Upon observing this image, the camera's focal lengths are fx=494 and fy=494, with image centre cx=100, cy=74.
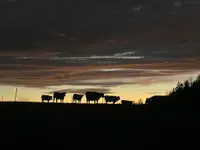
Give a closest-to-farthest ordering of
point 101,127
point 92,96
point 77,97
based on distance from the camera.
→ point 101,127, point 92,96, point 77,97

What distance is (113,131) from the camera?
2181 cm

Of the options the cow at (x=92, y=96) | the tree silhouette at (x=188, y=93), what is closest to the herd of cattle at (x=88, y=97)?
the cow at (x=92, y=96)

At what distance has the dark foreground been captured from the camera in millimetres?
20922

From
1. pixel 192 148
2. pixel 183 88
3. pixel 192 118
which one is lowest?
pixel 192 148

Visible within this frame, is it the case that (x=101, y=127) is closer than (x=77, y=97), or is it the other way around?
(x=101, y=127)

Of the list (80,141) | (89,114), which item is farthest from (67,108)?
(80,141)

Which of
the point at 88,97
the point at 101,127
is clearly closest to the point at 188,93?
the point at 101,127

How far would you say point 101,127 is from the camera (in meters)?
22.2

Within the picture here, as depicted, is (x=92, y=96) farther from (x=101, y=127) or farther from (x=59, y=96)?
(x=101, y=127)

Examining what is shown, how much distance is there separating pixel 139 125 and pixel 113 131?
1.34 metres

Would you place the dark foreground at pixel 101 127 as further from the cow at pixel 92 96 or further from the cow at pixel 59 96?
the cow at pixel 92 96

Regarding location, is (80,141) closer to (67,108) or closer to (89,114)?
(89,114)

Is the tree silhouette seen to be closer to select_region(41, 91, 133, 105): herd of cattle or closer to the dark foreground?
the dark foreground

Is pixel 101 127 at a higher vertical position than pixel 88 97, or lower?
lower
